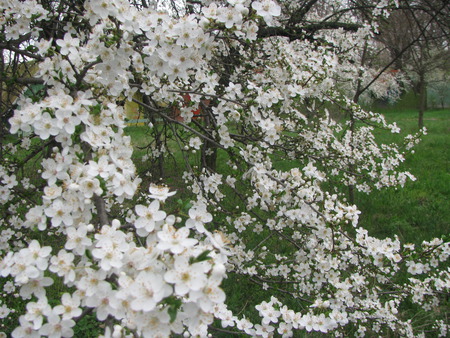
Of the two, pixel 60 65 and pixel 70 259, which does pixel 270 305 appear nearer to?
pixel 70 259

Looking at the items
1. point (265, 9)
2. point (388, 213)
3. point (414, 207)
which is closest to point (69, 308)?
point (265, 9)

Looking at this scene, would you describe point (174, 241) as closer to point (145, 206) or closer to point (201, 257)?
point (201, 257)

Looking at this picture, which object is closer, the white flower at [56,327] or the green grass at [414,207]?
the white flower at [56,327]

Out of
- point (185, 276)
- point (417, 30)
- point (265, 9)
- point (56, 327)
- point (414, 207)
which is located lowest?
point (56, 327)

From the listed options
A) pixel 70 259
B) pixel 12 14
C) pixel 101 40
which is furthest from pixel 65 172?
pixel 12 14

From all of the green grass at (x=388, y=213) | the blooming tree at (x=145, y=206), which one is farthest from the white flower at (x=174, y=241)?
the green grass at (x=388, y=213)

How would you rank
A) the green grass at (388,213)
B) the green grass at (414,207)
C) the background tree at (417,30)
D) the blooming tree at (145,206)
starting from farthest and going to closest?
the green grass at (414,207) < the background tree at (417,30) < the green grass at (388,213) < the blooming tree at (145,206)

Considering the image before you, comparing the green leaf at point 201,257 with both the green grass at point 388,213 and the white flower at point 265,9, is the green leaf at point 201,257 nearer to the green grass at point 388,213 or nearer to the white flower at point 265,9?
the white flower at point 265,9

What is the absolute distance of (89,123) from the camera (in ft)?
4.82

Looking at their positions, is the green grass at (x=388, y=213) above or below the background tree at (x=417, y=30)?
below

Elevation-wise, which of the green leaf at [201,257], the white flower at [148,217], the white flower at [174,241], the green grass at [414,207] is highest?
the green grass at [414,207]

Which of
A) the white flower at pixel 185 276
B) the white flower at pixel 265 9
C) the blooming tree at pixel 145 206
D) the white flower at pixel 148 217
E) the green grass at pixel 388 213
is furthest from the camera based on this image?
the green grass at pixel 388 213

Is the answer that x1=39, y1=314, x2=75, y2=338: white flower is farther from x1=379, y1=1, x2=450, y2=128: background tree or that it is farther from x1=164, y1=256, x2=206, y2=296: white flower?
x1=379, y1=1, x2=450, y2=128: background tree

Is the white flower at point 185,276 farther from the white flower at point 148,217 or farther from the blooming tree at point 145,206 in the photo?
the white flower at point 148,217
